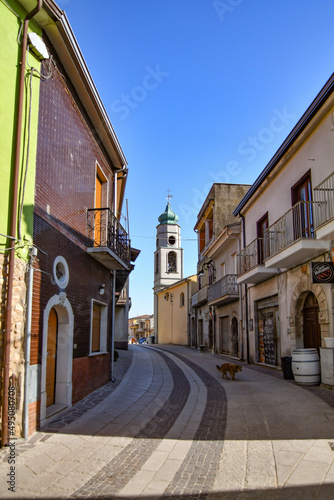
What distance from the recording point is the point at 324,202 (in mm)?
9531

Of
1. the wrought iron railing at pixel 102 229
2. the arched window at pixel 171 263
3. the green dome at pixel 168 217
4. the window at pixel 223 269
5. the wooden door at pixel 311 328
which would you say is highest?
the green dome at pixel 168 217

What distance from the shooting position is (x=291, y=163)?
41.1 ft

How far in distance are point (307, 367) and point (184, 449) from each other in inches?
224

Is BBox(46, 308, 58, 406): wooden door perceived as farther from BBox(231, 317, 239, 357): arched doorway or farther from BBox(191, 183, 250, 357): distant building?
BBox(231, 317, 239, 357): arched doorway

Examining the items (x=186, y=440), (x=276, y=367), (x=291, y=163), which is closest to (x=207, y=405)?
(x=186, y=440)

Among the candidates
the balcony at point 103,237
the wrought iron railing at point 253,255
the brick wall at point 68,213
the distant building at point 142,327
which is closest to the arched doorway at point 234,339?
the wrought iron railing at point 253,255

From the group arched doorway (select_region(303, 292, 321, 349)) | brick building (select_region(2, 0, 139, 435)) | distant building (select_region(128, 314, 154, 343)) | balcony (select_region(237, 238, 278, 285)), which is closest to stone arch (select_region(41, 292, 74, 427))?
brick building (select_region(2, 0, 139, 435))

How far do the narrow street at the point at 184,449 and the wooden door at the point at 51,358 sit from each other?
48cm

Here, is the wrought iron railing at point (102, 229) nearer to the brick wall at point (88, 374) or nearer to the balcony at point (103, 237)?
the balcony at point (103, 237)

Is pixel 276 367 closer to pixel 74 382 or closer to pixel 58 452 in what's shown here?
pixel 74 382

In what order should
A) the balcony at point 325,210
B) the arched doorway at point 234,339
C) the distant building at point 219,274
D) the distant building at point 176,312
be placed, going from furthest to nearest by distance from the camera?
the distant building at point 176,312 → the arched doorway at point 234,339 → the distant building at point 219,274 → the balcony at point 325,210

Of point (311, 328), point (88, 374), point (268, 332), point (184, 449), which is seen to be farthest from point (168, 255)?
point (184, 449)

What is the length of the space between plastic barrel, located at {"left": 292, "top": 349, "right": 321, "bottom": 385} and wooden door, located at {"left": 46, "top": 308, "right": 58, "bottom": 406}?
596 cm

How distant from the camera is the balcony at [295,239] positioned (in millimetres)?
10086
